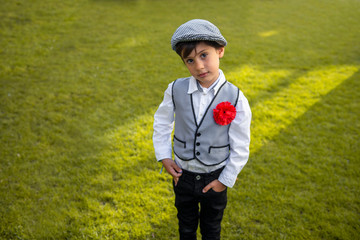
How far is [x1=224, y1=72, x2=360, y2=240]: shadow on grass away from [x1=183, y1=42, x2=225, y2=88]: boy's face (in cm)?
183

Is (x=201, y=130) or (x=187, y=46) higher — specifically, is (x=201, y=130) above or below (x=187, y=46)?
below

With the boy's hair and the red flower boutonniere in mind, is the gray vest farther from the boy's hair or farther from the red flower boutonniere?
the boy's hair

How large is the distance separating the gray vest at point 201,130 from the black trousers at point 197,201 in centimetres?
18

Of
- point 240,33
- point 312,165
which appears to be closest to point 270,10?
point 240,33

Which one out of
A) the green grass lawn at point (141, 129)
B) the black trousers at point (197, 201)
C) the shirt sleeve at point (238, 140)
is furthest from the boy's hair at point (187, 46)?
the green grass lawn at point (141, 129)

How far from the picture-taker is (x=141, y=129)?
4.14 m

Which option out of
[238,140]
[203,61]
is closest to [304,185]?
[238,140]

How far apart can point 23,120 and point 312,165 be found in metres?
4.62

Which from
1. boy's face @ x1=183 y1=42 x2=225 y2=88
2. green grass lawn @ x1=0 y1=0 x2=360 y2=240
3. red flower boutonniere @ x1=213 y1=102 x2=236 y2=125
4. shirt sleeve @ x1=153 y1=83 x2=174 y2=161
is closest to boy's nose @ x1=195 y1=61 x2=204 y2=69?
boy's face @ x1=183 y1=42 x2=225 y2=88

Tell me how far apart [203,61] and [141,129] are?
8.76ft

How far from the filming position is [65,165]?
351 cm

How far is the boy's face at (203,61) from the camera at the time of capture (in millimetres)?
1614

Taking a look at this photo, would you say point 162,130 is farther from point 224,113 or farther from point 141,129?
point 141,129

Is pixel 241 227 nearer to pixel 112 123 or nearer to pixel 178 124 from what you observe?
pixel 178 124
